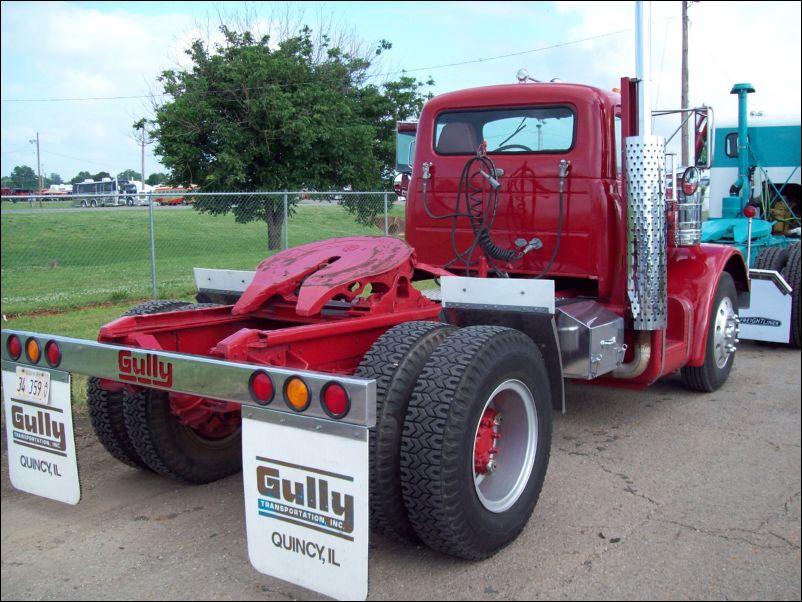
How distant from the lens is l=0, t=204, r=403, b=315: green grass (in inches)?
420

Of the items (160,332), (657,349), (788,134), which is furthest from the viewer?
(788,134)

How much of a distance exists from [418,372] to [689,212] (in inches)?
110

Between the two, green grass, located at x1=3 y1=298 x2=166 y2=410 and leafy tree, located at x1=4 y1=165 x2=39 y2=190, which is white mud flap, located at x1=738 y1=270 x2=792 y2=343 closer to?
green grass, located at x1=3 y1=298 x2=166 y2=410

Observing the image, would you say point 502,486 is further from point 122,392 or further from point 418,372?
point 122,392

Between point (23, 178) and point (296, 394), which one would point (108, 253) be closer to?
point (23, 178)

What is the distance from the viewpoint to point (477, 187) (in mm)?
5402

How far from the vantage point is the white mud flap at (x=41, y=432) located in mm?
3473

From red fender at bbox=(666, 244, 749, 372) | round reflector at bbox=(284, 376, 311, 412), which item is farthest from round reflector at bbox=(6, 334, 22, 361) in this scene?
red fender at bbox=(666, 244, 749, 372)

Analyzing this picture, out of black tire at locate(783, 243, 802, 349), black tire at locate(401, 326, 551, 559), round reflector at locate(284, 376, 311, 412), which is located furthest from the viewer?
black tire at locate(783, 243, 802, 349)

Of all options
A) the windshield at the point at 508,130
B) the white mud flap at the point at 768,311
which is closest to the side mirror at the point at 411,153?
the windshield at the point at 508,130

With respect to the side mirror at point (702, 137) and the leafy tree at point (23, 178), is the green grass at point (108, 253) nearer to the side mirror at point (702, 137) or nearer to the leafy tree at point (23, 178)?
the leafy tree at point (23, 178)

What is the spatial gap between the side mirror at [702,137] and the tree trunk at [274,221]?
8.29 m

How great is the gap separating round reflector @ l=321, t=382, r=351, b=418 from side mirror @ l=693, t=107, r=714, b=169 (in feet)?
13.1

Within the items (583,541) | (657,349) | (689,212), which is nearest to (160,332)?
(583,541)
